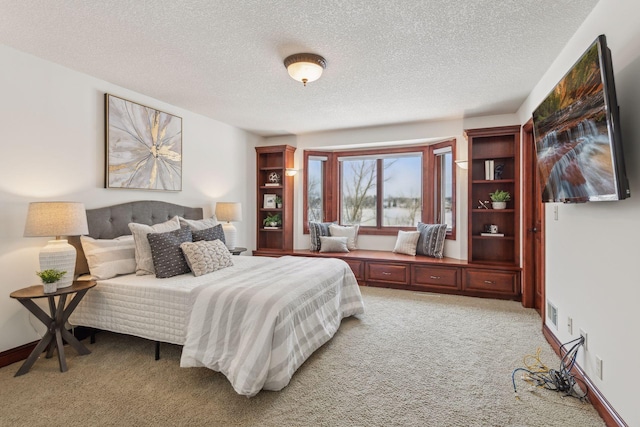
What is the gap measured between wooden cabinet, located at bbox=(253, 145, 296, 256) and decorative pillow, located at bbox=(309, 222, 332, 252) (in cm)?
39

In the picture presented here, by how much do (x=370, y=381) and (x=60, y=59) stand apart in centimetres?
355

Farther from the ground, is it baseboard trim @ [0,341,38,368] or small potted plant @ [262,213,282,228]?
small potted plant @ [262,213,282,228]

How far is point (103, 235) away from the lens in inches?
121

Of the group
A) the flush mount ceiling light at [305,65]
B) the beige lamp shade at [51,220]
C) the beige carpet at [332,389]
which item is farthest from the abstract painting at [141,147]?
the flush mount ceiling light at [305,65]

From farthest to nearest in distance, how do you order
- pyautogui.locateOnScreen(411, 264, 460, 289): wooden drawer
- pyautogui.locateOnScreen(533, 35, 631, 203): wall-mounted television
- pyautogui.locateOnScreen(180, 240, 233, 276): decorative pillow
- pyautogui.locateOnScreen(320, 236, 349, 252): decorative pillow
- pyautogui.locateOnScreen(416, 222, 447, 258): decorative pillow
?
pyautogui.locateOnScreen(320, 236, 349, 252): decorative pillow < pyautogui.locateOnScreen(416, 222, 447, 258): decorative pillow < pyautogui.locateOnScreen(411, 264, 460, 289): wooden drawer < pyautogui.locateOnScreen(180, 240, 233, 276): decorative pillow < pyautogui.locateOnScreen(533, 35, 631, 203): wall-mounted television

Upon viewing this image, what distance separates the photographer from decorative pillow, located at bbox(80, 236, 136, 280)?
8.97ft

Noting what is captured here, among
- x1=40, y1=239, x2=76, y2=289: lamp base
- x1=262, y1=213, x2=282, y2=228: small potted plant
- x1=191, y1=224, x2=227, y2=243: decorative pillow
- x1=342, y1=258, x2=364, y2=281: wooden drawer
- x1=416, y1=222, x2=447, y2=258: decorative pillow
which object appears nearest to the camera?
x1=40, y1=239, x2=76, y2=289: lamp base

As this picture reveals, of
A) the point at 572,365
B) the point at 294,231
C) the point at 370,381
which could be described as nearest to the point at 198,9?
the point at 370,381

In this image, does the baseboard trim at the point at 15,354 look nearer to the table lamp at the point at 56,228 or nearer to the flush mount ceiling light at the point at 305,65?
the table lamp at the point at 56,228

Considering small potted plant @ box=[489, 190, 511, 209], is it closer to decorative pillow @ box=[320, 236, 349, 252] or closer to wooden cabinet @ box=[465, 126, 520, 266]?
wooden cabinet @ box=[465, 126, 520, 266]

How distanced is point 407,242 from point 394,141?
5.11 feet

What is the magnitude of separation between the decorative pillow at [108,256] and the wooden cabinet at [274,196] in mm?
2524

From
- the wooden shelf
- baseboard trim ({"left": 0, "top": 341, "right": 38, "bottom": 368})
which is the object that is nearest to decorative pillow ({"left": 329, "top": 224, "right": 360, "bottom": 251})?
the wooden shelf

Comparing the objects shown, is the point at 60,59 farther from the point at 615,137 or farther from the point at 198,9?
the point at 615,137
